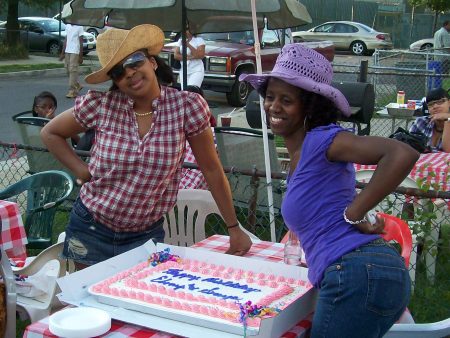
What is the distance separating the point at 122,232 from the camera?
3137mm

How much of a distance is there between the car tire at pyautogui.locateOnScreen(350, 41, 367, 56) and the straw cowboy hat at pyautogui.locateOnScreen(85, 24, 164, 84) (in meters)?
29.1

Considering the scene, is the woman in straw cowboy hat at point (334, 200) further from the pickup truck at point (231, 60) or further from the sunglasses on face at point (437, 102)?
the pickup truck at point (231, 60)

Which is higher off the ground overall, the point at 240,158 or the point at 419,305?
the point at 240,158

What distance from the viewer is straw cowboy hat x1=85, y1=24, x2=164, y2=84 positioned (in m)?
3.03

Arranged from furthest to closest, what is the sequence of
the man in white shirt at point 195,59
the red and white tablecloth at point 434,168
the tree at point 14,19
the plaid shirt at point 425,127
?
the tree at point 14,19 → the man in white shirt at point 195,59 → the plaid shirt at point 425,127 → the red and white tablecloth at point 434,168

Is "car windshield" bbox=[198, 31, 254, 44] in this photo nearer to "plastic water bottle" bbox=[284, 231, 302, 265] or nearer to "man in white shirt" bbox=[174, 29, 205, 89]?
"man in white shirt" bbox=[174, 29, 205, 89]

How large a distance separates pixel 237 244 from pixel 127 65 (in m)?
0.96

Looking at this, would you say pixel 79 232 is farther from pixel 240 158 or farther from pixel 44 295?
pixel 240 158

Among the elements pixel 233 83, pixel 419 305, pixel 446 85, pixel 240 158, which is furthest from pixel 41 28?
pixel 419 305

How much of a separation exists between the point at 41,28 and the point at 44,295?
2530cm

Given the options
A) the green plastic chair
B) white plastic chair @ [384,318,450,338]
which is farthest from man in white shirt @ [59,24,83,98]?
white plastic chair @ [384,318,450,338]

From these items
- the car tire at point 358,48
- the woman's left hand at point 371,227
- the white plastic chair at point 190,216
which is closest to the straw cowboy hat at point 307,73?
the woman's left hand at point 371,227

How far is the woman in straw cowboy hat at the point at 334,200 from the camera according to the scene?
2.17m

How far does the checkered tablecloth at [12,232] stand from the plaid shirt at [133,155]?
1.52 metres
